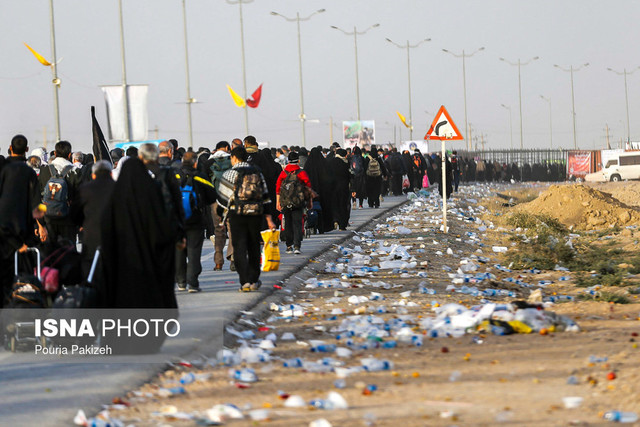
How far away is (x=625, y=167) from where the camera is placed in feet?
220

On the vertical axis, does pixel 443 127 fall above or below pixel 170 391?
above

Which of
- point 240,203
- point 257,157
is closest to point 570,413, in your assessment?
point 240,203

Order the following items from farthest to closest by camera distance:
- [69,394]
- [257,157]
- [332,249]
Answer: [332,249] → [257,157] → [69,394]

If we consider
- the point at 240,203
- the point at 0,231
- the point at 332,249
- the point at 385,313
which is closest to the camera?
the point at 0,231

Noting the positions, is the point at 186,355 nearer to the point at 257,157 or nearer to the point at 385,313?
the point at 385,313

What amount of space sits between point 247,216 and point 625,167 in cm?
5762

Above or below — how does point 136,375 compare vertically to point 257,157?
below

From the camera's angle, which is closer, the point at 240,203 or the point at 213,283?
the point at 240,203

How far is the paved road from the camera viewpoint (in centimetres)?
700

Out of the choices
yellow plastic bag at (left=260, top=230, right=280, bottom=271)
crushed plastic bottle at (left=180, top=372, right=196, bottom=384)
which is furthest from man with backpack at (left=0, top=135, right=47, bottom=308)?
yellow plastic bag at (left=260, top=230, right=280, bottom=271)

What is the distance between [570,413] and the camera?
672cm

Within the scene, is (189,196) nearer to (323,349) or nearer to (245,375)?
(323,349)

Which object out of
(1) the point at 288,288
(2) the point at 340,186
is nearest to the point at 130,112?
(2) the point at 340,186

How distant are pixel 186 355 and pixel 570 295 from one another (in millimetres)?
6271
